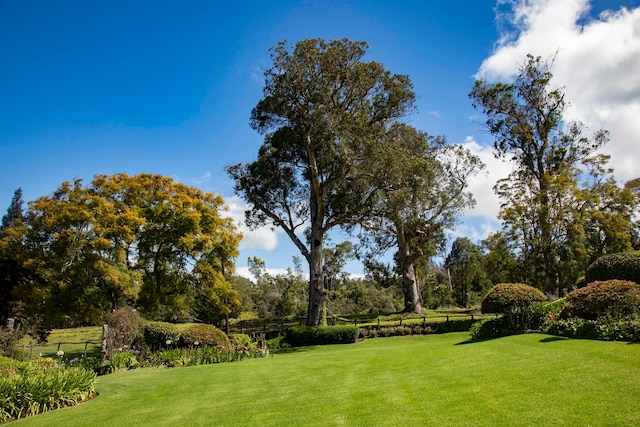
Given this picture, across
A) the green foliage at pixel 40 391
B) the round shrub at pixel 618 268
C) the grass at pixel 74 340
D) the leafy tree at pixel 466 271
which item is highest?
the leafy tree at pixel 466 271

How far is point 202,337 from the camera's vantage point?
18453 mm

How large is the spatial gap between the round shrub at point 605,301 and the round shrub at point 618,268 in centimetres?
370

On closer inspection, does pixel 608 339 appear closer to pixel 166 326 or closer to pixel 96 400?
pixel 96 400

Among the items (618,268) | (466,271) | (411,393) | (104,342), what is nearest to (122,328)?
(104,342)

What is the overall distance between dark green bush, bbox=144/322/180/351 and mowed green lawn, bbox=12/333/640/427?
6022 mm

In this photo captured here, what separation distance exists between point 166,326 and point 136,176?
12238 mm

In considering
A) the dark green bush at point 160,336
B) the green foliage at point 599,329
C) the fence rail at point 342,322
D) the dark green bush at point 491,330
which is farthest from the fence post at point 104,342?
the green foliage at point 599,329

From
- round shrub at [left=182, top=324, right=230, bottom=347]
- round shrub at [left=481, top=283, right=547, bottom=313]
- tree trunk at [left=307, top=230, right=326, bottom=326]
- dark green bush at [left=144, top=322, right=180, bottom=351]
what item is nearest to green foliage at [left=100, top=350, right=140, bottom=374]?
dark green bush at [left=144, top=322, right=180, bottom=351]

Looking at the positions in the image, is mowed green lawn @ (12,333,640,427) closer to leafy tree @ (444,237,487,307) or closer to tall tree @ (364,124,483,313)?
tall tree @ (364,124,483,313)

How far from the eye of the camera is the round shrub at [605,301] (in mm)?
12023

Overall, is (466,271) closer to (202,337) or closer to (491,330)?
(491,330)

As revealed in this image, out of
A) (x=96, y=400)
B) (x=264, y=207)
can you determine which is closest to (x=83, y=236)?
(x=264, y=207)

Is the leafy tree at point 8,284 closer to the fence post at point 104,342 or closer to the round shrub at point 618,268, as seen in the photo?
the fence post at point 104,342

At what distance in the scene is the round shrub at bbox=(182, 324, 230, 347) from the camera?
18297 millimetres
